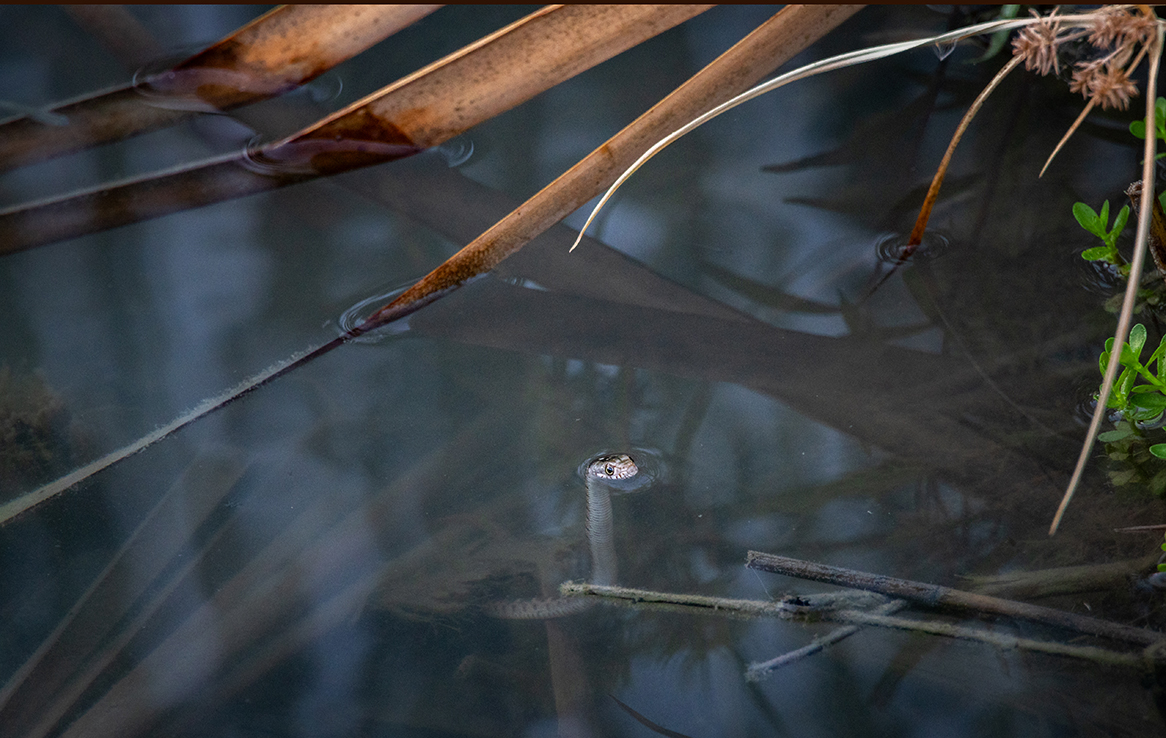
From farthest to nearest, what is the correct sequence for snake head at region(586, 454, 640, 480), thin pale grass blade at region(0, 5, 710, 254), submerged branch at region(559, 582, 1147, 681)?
1. thin pale grass blade at region(0, 5, 710, 254)
2. snake head at region(586, 454, 640, 480)
3. submerged branch at region(559, 582, 1147, 681)

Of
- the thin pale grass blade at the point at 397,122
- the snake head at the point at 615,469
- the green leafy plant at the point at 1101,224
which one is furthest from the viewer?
the thin pale grass blade at the point at 397,122

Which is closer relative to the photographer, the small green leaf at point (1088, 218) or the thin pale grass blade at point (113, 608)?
the thin pale grass blade at point (113, 608)

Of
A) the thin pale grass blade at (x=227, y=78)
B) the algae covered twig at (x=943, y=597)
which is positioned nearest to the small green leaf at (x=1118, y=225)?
the algae covered twig at (x=943, y=597)

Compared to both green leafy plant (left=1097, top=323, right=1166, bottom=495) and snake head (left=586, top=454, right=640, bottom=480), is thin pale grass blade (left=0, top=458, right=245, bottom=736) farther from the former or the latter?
green leafy plant (left=1097, top=323, right=1166, bottom=495)

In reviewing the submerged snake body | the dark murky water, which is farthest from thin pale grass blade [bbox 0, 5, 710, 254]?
the submerged snake body

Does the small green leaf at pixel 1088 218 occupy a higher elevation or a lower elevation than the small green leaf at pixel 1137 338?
higher

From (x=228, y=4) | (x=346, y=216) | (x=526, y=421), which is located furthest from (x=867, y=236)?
(x=228, y=4)

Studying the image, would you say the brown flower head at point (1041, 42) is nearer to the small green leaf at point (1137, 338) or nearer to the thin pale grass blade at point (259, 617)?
the small green leaf at point (1137, 338)
